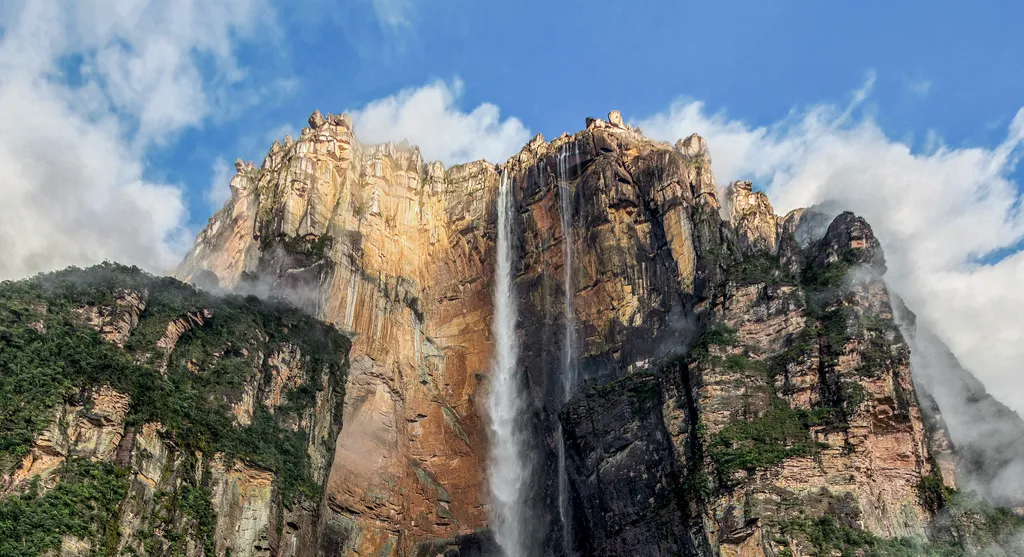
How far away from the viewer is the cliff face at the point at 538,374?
151ft

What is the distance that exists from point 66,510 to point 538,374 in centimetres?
3241

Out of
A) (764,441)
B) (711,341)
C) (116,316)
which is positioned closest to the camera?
(764,441)

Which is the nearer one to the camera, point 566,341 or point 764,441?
point 764,441

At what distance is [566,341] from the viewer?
209 feet

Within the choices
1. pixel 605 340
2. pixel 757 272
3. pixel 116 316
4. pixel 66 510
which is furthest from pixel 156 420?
pixel 757 272

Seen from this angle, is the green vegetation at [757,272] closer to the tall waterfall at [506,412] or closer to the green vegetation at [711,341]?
the green vegetation at [711,341]

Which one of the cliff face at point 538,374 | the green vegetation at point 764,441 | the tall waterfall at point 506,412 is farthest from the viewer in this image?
the tall waterfall at point 506,412

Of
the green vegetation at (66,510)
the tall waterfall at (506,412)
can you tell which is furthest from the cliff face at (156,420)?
the tall waterfall at (506,412)

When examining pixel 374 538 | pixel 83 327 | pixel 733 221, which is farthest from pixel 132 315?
pixel 733 221

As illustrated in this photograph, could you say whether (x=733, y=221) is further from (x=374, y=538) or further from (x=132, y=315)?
(x=132, y=315)

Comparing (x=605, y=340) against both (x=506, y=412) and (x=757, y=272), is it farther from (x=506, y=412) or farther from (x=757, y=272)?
(x=757, y=272)

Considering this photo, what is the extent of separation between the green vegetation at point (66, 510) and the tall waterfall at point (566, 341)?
2646cm

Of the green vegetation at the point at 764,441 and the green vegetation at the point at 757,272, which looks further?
the green vegetation at the point at 757,272

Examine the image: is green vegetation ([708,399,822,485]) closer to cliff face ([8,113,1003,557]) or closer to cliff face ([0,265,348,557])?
cliff face ([8,113,1003,557])
